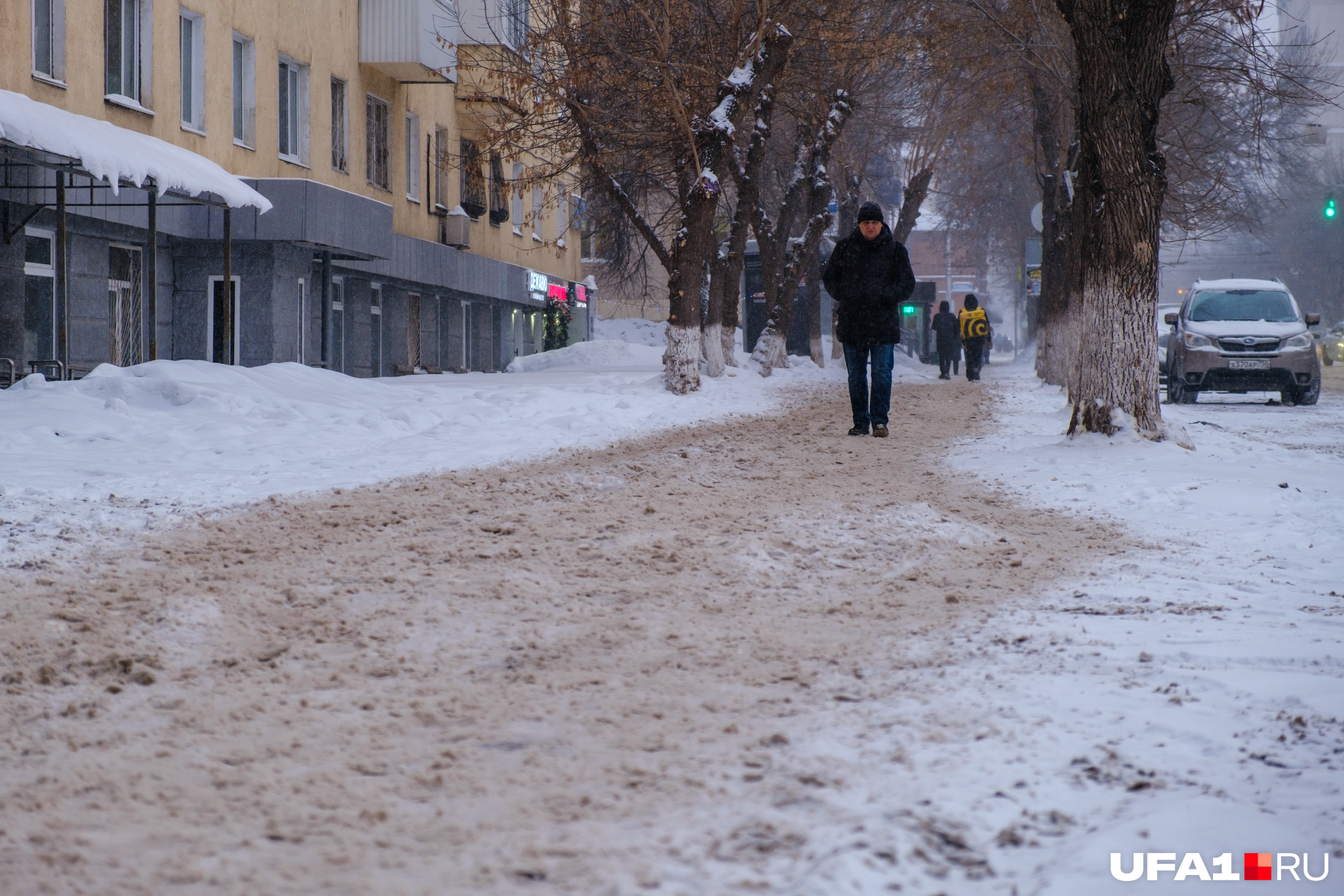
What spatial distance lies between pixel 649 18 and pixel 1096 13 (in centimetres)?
809

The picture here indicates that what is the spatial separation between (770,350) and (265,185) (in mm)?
10825

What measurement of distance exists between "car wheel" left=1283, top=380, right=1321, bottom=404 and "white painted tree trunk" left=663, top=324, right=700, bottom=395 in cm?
905

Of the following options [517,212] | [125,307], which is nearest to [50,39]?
[125,307]

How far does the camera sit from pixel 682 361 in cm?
1752

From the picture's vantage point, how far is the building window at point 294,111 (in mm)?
22000

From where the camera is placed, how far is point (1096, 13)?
9.99 meters

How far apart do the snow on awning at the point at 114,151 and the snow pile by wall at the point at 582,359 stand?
13.3 m

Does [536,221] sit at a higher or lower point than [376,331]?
higher

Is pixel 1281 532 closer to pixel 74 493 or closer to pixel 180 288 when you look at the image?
pixel 74 493

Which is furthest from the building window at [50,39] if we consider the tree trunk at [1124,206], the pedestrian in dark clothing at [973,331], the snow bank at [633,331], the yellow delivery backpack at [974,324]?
the snow bank at [633,331]

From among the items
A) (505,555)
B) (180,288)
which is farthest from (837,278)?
(180,288)

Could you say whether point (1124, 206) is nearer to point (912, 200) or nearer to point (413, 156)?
point (413, 156)

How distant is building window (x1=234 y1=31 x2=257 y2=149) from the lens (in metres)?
20.7
